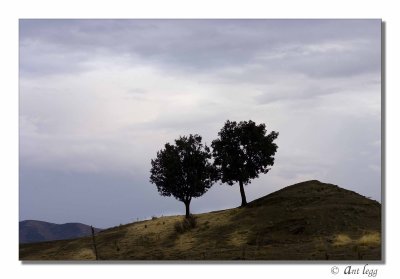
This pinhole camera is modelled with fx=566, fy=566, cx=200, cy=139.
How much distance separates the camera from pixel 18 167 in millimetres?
26281

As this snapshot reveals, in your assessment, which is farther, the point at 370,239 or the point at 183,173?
the point at 183,173

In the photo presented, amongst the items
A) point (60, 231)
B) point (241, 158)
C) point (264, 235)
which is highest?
point (241, 158)

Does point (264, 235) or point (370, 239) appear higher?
point (370, 239)

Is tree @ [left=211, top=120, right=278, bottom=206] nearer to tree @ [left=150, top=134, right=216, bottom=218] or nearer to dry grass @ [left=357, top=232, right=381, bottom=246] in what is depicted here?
tree @ [left=150, top=134, right=216, bottom=218]

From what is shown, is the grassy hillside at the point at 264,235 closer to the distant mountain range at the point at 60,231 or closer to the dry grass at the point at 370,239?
the dry grass at the point at 370,239

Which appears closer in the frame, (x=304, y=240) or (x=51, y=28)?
(x=51, y=28)

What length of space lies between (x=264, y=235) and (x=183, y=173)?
11.8 m

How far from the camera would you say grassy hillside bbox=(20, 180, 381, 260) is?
28.7 meters

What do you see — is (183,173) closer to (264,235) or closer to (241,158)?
(241,158)

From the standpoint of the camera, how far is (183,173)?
4388cm

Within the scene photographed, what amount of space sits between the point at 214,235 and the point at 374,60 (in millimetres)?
15580

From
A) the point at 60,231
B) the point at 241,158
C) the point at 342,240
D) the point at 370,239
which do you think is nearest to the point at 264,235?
the point at 342,240
